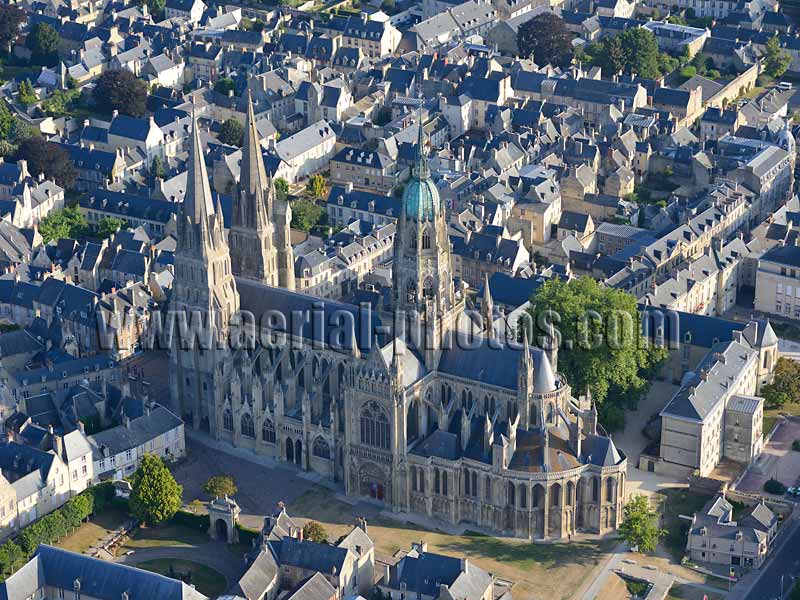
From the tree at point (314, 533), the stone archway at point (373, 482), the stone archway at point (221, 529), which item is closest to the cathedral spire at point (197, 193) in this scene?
the stone archway at point (373, 482)

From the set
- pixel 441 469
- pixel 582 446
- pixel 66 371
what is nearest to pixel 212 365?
pixel 66 371

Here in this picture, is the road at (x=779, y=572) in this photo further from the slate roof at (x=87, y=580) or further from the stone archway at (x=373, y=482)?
the slate roof at (x=87, y=580)

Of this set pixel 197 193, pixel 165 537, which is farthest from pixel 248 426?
pixel 197 193

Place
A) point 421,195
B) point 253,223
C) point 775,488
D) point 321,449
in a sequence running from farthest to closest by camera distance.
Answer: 1. point 253,223
2. point 321,449
3. point 775,488
4. point 421,195

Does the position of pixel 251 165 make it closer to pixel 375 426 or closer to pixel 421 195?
pixel 421 195

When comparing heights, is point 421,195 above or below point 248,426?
above

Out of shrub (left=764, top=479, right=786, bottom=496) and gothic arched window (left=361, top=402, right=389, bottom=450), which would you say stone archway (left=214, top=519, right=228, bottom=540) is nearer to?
gothic arched window (left=361, top=402, right=389, bottom=450)

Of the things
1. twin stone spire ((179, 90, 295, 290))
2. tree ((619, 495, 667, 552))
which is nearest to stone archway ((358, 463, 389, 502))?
tree ((619, 495, 667, 552))

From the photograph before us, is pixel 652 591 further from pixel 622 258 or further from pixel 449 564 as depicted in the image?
pixel 622 258
